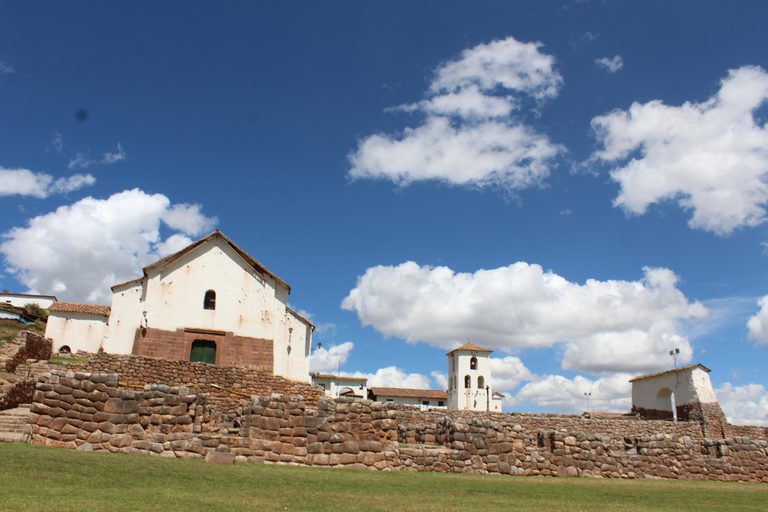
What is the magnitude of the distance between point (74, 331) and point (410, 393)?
4771 centimetres

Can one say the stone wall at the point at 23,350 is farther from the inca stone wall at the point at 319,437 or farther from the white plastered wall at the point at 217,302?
→ the inca stone wall at the point at 319,437

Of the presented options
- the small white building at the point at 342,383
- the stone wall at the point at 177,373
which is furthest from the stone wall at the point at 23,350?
the small white building at the point at 342,383

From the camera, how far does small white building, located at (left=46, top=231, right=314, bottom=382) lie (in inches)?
1044

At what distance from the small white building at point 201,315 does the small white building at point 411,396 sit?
38.3 metres

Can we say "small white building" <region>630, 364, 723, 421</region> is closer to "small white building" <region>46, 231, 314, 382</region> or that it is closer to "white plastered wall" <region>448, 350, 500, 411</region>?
"small white building" <region>46, 231, 314, 382</region>

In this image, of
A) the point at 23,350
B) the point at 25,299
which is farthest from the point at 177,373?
the point at 25,299

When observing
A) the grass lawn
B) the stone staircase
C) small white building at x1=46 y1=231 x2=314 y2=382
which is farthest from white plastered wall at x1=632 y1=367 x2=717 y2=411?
the stone staircase

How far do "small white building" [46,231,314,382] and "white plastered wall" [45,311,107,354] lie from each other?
0.05 m

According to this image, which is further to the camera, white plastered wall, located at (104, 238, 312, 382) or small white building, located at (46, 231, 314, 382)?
white plastered wall, located at (104, 238, 312, 382)

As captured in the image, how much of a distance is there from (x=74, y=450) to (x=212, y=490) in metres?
4.66

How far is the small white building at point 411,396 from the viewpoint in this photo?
66500 mm

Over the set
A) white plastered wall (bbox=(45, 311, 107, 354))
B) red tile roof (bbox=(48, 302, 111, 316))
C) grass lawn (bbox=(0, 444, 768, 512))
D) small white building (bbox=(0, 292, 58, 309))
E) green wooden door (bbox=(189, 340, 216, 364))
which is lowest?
grass lawn (bbox=(0, 444, 768, 512))

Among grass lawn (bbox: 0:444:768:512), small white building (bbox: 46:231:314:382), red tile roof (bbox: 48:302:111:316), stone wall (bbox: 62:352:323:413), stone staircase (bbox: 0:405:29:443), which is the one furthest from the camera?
red tile roof (bbox: 48:302:111:316)

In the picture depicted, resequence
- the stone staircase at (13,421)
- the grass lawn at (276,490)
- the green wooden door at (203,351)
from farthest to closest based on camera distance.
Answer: the green wooden door at (203,351) < the stone staircase at (13,421) < the grass lawn at (276,490)
